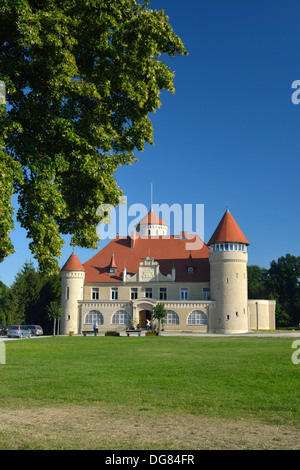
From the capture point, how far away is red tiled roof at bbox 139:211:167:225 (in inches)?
2899

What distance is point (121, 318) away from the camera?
2334 inches

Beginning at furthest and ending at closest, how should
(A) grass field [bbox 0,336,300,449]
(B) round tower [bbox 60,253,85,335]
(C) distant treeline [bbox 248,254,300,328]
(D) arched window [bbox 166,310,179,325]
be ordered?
(C) distant treeline [bbox 248,254,300,328]
(B) round tower [bbox 60,253,85,335]
(D) arched window [bbox 166,310,179,325]
(A) grass field [bbox 0,336,300,449]

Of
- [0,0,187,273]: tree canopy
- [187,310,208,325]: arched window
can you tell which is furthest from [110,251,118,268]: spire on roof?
[0,0,187,273]: tree canopy

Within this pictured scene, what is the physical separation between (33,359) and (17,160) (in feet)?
38.3

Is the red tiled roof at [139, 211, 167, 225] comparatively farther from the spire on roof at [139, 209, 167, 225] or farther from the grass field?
the grass field

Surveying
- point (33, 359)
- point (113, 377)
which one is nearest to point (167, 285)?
point (33, 359)

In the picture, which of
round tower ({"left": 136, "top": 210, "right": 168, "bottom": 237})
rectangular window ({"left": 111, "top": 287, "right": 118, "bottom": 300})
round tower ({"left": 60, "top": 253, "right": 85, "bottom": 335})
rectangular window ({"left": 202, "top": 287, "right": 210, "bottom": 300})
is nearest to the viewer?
rectangular window ({"left": 202, "top": 287, "right": 210, "bottom": 300})

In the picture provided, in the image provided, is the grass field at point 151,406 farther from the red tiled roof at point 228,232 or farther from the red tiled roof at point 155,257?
the red tiled roof at point 155,257

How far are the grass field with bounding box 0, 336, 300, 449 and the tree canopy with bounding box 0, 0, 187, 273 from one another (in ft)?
10.7

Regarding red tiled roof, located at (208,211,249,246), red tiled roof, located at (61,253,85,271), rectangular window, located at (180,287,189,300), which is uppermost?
red tiled roof, located at (208,211,249,246)

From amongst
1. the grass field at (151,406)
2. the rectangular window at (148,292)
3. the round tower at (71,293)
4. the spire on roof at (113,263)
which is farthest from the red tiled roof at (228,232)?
the grass field at (151,406)

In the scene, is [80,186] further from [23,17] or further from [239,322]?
[239,322]

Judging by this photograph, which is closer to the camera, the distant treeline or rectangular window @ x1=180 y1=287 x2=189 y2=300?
rectangular window @ x1=180 y1=287 x2=189 y2=300

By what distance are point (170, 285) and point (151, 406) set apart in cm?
5041
